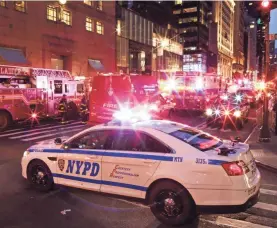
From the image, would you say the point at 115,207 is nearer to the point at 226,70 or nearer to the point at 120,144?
the point at 120,144

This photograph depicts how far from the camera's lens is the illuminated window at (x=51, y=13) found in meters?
29.5

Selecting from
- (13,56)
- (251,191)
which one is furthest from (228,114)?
(13,56)

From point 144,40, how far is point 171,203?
42786 millimetres

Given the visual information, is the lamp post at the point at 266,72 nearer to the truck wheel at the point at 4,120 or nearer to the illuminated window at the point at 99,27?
the truck wheel at the point at 4,120

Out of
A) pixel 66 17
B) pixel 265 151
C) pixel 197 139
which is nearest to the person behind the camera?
pixel 197 139

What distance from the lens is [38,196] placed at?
687 centimetres

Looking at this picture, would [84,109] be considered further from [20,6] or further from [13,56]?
[20,6]

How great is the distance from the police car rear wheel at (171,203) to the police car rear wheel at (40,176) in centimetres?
246

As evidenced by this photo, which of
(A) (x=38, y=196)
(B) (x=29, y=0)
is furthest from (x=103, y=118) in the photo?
(B) (x=29, y=0)

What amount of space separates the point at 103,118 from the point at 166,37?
43910mm

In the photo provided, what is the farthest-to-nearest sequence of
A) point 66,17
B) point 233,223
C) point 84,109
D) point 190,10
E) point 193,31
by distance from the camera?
point 190,10 → point 193,31 → point 66,17 → point 84,109 → point 233,223

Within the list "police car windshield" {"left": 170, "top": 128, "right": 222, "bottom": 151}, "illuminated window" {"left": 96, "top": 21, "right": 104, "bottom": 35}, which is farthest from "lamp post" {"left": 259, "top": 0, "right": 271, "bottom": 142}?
"illuminated window" {"left": 96, "top": 21, "right": 104, "bottom": 35}

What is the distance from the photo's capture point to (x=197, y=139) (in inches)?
234

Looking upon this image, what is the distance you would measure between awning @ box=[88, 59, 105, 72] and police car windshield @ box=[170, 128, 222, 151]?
96.4 feet
